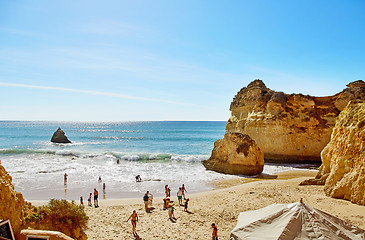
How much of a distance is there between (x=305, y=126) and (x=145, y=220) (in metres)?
22.8

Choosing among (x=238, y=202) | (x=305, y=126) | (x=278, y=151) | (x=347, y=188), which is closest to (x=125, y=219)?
(x=238, y=202)

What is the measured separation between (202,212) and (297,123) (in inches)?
794

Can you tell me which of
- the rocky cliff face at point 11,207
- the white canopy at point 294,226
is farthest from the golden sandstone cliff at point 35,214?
the white canopy at point 294,226

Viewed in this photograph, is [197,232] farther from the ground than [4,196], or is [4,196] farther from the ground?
[4,196]

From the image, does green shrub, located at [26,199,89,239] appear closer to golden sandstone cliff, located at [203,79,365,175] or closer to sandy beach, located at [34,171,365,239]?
sandy beach, located at [34,171,365,239]

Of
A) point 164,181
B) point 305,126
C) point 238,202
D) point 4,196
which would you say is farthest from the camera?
point 305,126

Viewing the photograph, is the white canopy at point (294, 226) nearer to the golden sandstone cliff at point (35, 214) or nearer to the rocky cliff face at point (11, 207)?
the golden sandstone cliff at point (35, 214)

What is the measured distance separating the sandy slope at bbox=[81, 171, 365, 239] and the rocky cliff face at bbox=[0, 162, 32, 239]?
360 centimetres

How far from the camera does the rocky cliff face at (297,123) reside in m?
26.3

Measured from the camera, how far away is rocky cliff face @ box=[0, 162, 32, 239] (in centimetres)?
528

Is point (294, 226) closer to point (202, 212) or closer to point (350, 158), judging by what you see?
point (202, 212)

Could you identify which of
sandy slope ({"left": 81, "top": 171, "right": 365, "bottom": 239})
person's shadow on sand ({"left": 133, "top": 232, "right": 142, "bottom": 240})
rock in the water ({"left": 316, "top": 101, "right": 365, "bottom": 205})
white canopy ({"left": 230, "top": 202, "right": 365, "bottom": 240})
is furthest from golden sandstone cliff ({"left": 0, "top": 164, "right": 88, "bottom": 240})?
rock in the water ({"left": 316, "top": 101, "right": 365, "bottom": 205})

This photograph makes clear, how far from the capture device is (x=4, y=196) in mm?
5410

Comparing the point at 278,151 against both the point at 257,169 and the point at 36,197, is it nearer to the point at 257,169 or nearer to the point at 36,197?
the point at 257,169
